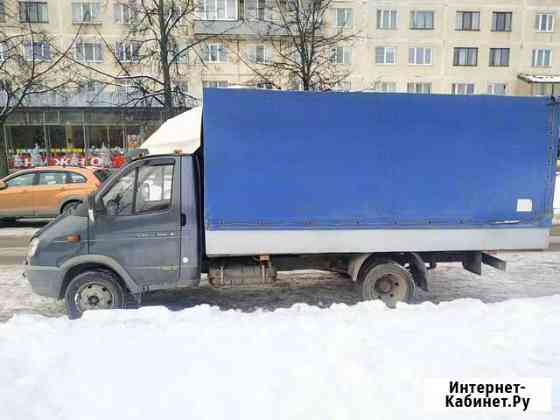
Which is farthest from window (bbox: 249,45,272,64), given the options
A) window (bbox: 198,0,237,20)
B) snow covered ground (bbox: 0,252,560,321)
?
snow covered ground (bbox: 0,252,560,321)

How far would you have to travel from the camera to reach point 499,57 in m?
35.0

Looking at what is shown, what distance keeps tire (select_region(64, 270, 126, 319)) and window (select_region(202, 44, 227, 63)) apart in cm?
2954

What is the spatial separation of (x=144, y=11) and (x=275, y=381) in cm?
1706

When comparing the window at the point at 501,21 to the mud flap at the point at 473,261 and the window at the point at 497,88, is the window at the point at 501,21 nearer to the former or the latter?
the window at the point at 497,88

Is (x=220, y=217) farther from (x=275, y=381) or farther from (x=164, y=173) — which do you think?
(x=275, y=381)

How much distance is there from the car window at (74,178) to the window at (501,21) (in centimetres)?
3729

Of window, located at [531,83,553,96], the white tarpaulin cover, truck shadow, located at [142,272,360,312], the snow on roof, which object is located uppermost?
the snow on roof

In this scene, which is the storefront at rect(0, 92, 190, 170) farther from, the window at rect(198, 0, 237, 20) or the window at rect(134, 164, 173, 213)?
the window at rect(134, 164, 173, 213)

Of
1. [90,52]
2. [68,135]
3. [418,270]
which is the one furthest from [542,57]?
[68,135]

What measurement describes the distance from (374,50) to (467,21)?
8.95m

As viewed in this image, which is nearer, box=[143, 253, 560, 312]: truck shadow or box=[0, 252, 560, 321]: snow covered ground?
box=[0, 252, 560, 321]: snow covered ground

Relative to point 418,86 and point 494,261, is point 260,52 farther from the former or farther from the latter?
point 494,261

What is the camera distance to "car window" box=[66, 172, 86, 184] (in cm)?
1095

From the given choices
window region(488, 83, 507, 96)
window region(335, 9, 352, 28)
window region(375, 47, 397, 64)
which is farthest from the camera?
window region(488, 83, 507, 96)
